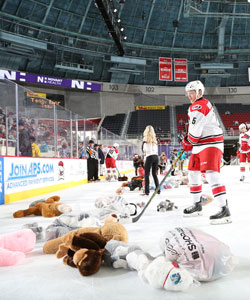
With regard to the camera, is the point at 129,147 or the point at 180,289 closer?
the point at 180,289

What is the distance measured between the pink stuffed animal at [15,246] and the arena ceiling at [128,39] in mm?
20150

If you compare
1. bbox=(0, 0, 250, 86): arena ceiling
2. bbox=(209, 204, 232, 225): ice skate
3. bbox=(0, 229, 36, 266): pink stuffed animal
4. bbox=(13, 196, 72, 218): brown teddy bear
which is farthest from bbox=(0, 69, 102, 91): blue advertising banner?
bbox=(0, 229, 36, 266): pink stuffed animal

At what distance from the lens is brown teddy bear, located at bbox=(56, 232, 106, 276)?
1604mm

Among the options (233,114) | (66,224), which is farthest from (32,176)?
(233,114)

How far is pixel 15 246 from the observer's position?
2027 mm

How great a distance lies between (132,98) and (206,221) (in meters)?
30.1

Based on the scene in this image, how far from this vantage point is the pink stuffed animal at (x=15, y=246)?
1.85 metres

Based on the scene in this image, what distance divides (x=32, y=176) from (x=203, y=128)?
431 centimetres

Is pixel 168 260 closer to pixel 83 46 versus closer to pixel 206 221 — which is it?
pixel 206 221

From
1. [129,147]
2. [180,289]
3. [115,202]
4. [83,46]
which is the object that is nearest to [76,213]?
[115,202]

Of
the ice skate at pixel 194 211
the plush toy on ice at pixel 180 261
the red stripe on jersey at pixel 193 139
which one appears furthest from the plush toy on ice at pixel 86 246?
the ice skate at pixel 194 211

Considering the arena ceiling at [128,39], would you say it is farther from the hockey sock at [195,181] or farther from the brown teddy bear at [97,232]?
the brown teddy bear at [97,232]

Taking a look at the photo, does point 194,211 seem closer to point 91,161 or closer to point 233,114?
point 91,161

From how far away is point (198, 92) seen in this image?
342 cm
